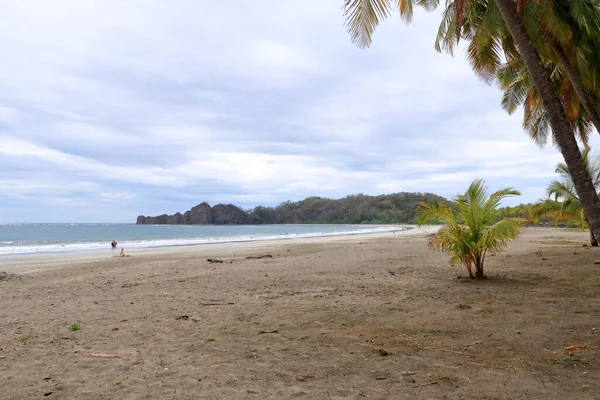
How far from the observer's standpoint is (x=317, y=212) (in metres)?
143

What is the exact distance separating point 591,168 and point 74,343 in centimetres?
1820

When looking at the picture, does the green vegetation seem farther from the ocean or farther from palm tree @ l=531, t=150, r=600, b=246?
Result: palm tree @ l=531, t=150, r=600, b=246

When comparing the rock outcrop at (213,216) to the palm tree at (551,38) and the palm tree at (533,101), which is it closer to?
the palm tree at (533,101)

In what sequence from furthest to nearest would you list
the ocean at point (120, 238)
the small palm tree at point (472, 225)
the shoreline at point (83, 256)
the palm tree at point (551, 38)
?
the ocean at point (120, 238), the shoreline at point (83, 256), the palm tree at point (551, 38), the small palm tree at point (472, 225)

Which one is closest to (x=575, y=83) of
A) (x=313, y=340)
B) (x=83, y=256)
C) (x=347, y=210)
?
(x=313, y=340)

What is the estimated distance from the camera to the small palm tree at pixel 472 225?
307 inches

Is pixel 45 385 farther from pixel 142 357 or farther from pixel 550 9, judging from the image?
pixel 550 9

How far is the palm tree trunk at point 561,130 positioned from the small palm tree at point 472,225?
10.3ft

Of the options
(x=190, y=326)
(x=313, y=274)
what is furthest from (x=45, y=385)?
(x=313, y=274)

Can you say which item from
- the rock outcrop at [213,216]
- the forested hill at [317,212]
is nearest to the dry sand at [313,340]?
the forested hill at [317,212]

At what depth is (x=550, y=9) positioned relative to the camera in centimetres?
800

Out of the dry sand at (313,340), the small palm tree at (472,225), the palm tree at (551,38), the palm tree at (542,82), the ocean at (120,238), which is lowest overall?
the dry sand at (313,340)

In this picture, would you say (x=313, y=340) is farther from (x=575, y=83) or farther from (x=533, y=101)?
(x=533, y=101)

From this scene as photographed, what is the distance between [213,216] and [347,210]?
46.8m
